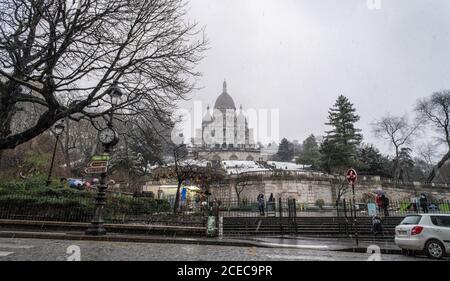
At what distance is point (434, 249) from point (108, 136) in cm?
1206

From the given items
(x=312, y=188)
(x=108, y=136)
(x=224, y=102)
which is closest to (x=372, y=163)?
(x=312, y=188)

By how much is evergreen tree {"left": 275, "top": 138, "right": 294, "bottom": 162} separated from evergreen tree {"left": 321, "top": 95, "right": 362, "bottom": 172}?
55.3m

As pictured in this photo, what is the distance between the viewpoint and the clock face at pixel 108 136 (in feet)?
37.0

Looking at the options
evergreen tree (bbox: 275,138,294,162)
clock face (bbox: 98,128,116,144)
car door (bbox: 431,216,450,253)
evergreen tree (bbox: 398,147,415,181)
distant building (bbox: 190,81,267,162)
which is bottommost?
car door (bbox: 431,216,450,253)

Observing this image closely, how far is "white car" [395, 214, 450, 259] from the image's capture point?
33.5ft

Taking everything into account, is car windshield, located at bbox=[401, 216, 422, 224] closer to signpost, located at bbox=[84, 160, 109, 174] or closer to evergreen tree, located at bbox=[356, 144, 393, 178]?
Result: signpost, located at bbox=[84, 160, 109, 174]

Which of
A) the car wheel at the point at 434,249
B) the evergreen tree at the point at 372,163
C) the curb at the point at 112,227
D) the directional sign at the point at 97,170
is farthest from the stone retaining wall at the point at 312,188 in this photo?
the car wheel at the point at 434,249

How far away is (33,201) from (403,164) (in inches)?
2731

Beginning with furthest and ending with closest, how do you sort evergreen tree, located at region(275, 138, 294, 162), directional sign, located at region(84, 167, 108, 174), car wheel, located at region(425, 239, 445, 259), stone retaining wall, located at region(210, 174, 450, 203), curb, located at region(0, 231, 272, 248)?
1. evergreen tree, located at region(275, 138, 294, 162)
2. stone retaining wall, located at region(210, 174, 450, 203)
3. directional sign, located at region(84, 167, 108, 174)
4. curb, located at region(0, 231, 272, 248)
5. car wheel, located at region(425, 239, 445, 259)

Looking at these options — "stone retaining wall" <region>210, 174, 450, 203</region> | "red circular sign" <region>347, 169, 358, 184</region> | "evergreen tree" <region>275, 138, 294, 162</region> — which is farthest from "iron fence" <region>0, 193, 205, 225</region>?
"evergreen tree" <region>275, 138, 294, 162</region>

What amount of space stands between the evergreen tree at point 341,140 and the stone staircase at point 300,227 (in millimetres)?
31448

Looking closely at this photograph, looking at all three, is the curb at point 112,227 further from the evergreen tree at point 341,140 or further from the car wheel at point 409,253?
the evergreen tree at point 341,140
